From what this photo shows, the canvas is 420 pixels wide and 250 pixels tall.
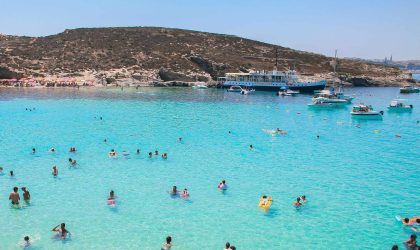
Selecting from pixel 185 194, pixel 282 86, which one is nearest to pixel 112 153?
pixel 185 194

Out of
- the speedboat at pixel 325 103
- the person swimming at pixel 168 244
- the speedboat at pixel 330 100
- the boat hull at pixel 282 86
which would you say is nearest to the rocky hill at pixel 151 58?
the boat hull at pixel 282 86

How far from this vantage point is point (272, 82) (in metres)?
99.6

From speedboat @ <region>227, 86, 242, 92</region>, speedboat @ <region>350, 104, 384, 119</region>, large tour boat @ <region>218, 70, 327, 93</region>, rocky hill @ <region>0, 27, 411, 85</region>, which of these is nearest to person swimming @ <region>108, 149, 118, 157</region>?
speedboat @ <region>350, 104, 384, 119</region>

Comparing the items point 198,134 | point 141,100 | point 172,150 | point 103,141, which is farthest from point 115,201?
point 141,100

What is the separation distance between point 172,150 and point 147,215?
14.5 meters

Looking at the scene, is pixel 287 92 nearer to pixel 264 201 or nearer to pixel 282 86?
pixel 282 86

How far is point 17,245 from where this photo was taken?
1748cm

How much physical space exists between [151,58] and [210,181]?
308 feet

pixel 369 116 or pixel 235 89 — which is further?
pixel 235 89

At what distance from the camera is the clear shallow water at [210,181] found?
19.2m

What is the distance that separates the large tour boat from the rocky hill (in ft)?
33.5

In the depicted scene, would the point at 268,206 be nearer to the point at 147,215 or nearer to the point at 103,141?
the point at 147,215

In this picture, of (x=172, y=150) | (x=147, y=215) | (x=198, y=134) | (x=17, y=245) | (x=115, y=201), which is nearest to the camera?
(x=17, y=245)

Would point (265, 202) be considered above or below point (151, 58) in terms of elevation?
below
